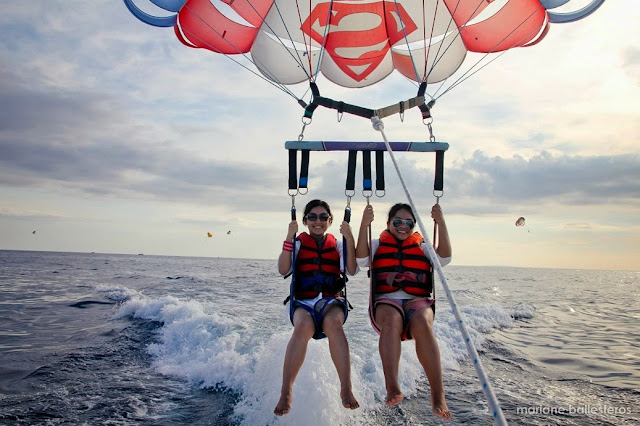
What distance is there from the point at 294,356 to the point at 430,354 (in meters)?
1.06

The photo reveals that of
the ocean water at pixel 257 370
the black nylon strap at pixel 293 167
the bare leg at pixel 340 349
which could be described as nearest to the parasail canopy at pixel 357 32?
the black nylon strap at pixel 293 167

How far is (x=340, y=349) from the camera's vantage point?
3.32 metres

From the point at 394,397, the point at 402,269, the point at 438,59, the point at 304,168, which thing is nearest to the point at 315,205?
the point at 304,168

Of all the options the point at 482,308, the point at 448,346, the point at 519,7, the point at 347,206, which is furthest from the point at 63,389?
the point at 482,308

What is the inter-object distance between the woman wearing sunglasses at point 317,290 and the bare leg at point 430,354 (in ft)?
1.87

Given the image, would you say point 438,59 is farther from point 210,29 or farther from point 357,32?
point 210,29

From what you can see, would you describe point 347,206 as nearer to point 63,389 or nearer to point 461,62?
point 461,62

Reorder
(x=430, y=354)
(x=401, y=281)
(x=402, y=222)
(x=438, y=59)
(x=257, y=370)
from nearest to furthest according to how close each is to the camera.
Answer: (x=430, y=354), (x=401, y=281), (x=402, y=222), (x=438, y=59), (x=257, y=370)

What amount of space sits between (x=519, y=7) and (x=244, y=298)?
11.2 metres

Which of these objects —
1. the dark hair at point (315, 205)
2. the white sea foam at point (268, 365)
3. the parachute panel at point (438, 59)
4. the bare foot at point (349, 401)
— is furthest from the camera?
the parachute panel at point (438, 59)

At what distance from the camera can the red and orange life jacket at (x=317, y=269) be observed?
3889 millimetres

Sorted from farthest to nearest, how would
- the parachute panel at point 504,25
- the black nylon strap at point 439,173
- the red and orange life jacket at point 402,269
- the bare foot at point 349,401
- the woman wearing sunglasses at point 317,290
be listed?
the parachute panel at point 504,25, the black nylon strap at point 439,173, the red and orange life jacket at point 402,269, the woman wearing sunglasses at point 317,290, the bare foot at point 349,401

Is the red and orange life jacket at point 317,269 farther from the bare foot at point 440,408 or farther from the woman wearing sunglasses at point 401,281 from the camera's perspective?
the bare foot at point 440,408

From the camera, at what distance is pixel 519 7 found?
17.1 ft
